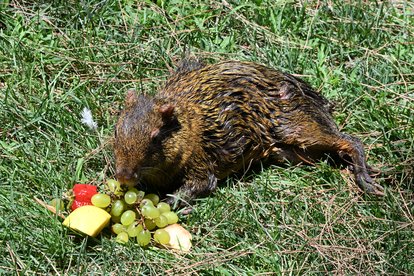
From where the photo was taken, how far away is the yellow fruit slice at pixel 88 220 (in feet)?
18.1

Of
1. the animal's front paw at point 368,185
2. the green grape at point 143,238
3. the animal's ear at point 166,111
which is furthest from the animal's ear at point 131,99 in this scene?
the animal's front paw at point 368,185

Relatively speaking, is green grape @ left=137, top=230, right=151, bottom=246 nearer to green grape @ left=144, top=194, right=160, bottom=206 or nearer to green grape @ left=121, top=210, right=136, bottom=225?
green grape @ left=121, top=210, right=136, bottom=225

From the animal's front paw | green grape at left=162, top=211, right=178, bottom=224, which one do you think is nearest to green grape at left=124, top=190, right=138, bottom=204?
green grape at left=162, top=211, right=178, bottom=224

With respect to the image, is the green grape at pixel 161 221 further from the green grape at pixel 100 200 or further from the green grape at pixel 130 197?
the green grape at pixel 100 200

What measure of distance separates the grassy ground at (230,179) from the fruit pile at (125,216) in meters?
0.10

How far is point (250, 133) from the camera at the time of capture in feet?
20.9

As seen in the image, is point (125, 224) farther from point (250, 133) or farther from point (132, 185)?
point (250, 133)

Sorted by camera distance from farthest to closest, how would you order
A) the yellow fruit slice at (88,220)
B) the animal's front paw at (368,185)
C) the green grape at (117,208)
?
the animal's front paw at (368,185) → the green grape at (117,208) → the yellow fruit slice at (88,220)

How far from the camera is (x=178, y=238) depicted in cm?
572

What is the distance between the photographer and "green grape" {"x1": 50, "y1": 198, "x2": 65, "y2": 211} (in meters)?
5.72

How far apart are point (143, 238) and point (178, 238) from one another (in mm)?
246

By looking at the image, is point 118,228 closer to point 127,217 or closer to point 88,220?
point 127,217

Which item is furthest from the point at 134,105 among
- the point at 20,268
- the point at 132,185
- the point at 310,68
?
the point at 310,68

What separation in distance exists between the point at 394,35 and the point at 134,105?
2989 millimetres
